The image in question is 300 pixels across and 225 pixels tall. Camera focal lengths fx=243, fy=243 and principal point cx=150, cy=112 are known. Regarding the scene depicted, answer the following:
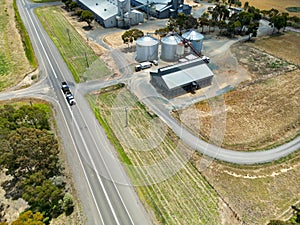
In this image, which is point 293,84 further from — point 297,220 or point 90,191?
point 90,191

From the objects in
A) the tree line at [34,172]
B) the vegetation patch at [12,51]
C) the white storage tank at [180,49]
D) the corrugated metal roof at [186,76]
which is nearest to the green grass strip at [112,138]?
the tree line at [34,172]

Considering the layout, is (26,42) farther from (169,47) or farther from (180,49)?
(180,49)

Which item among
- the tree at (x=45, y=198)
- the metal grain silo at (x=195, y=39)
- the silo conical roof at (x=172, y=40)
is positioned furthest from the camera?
the metal grain silo at (x=195, y=39)

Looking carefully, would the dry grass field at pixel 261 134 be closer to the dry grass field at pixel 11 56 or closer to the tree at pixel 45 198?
the tree at pixel 45 198

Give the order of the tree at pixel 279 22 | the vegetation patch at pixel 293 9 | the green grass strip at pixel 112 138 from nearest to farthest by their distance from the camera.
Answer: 1. the green grass strip at pixel 112 138
2. the tree at pixel 279 22
3. the vegetation patch at pixel 293 9

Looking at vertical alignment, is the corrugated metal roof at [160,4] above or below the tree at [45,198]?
above

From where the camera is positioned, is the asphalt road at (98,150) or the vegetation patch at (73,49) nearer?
the asphalt road at (98,150)

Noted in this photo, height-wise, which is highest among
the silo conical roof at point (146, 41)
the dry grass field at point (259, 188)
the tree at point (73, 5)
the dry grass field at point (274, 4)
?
the tree at point (73, 5)

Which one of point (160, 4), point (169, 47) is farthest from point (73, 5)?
point (169, 47)
